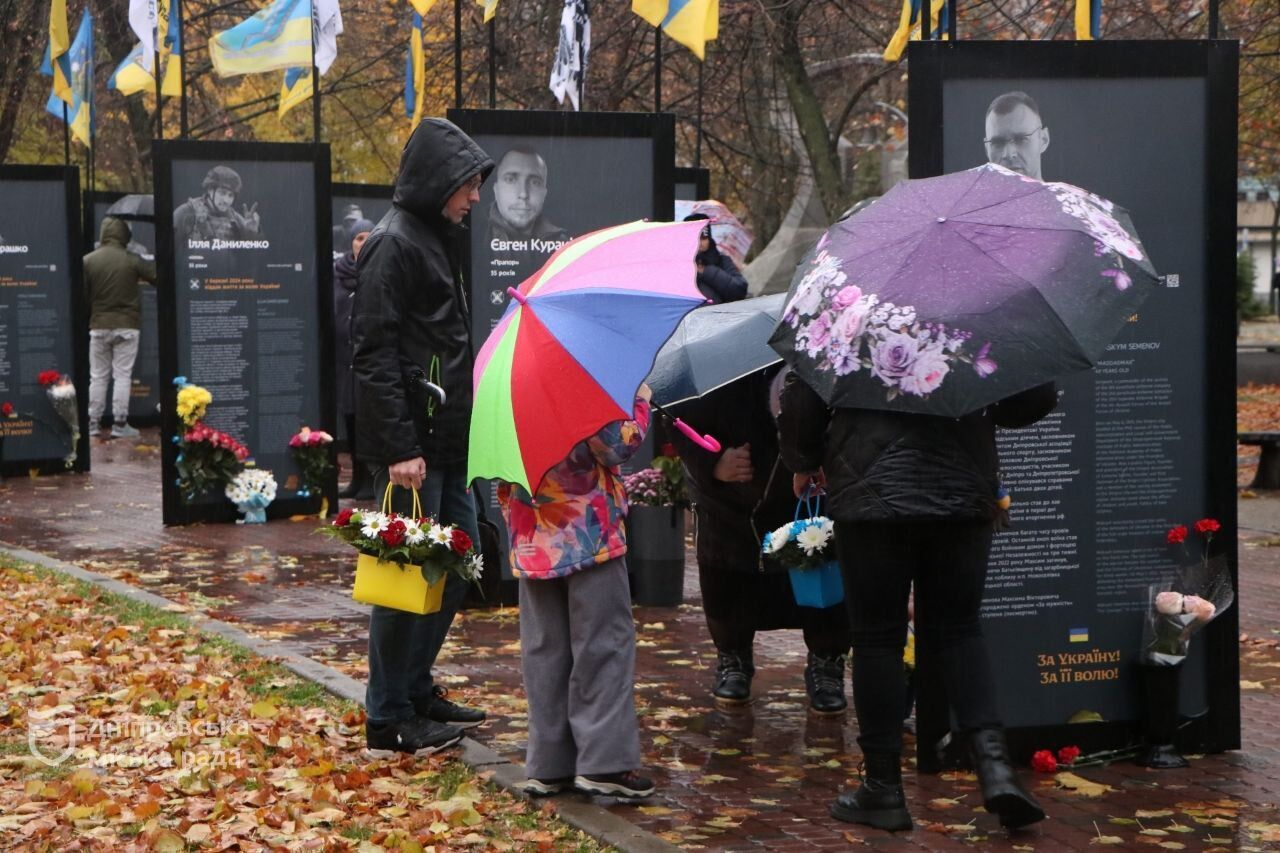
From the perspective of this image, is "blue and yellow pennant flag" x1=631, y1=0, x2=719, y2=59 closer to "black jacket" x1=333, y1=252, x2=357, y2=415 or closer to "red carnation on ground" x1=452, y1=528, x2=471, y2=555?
"black jacket" x1=333, y1=252, x2=357, y2=415

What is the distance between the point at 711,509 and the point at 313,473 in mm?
6954

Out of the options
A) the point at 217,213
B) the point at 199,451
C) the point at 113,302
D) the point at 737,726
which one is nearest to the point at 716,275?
the point at 737,726

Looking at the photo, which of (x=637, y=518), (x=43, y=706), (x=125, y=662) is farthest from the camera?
(x=637, y=518)

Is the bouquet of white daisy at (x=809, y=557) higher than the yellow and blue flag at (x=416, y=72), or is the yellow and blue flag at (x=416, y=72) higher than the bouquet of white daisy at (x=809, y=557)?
the yellow and blue flag at (x=416, y=72)

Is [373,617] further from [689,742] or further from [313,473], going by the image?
[313,473]

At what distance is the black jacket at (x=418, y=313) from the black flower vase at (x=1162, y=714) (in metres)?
2.50

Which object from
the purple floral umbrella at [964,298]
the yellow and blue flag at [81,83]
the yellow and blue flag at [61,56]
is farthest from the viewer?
the yellow and blue flag at [81,83]

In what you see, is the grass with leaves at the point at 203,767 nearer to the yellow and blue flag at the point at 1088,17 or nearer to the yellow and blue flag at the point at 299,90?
the yellow and blue flag at the point at 1088,17

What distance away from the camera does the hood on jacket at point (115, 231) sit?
19625mm

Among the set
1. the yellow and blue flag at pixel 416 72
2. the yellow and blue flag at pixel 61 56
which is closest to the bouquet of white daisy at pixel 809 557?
the yellow and blue flag at pixel 416 72

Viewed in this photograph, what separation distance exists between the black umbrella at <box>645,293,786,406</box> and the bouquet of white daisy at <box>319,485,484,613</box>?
3.51 feet

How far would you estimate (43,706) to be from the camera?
23.1 ft

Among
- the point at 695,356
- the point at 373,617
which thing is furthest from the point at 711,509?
the point at 373,617

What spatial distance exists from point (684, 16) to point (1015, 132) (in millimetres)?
5031
